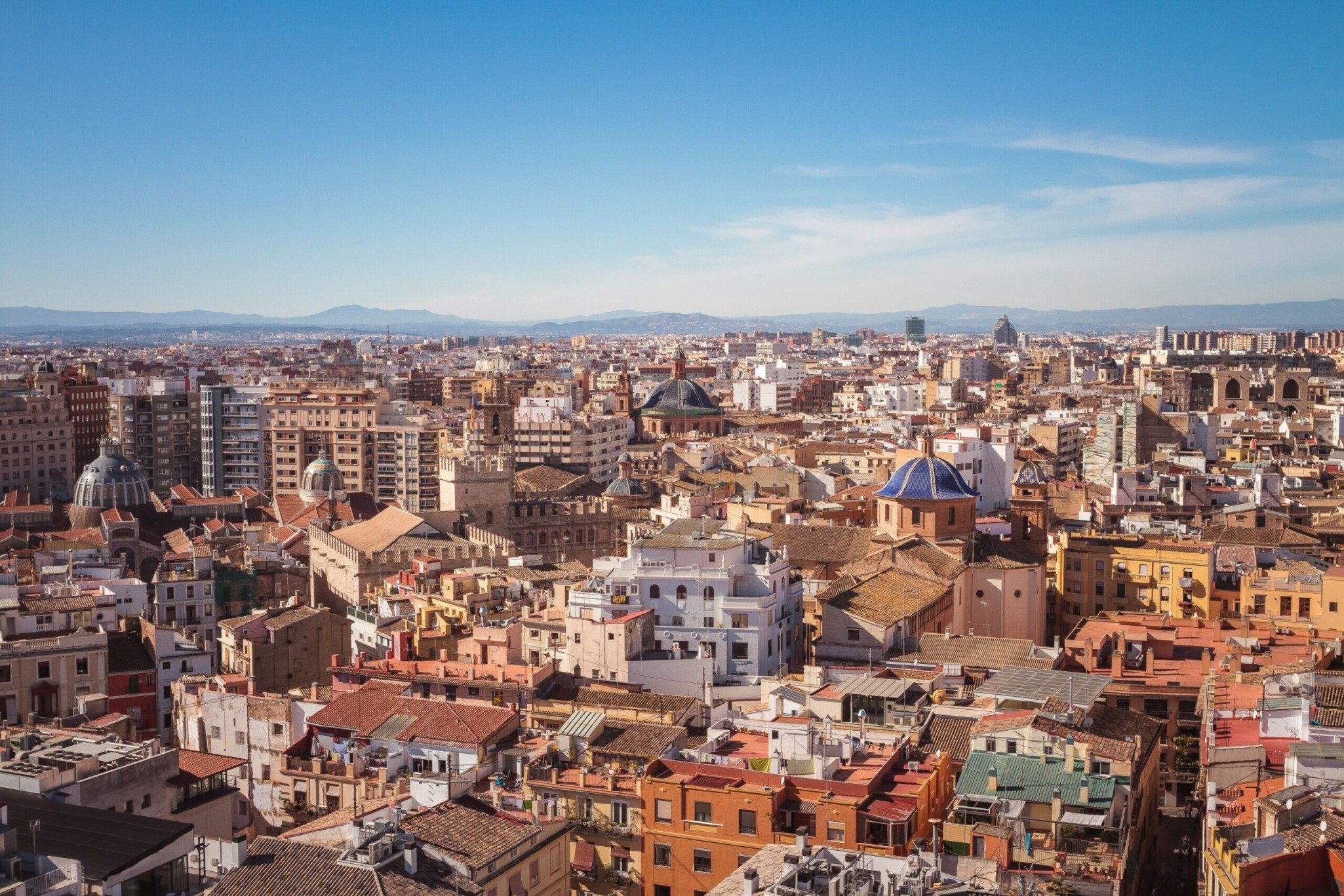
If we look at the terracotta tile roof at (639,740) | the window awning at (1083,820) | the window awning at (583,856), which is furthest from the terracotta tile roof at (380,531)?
the window awning at (1083,820)

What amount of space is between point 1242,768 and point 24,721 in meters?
22.3

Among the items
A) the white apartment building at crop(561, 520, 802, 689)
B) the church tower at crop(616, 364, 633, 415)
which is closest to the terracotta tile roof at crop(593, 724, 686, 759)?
the white apartment building at crop(561, 520, 802, 689)

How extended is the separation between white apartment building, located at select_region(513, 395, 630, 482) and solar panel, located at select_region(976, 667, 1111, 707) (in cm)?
5112

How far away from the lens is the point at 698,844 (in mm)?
22750

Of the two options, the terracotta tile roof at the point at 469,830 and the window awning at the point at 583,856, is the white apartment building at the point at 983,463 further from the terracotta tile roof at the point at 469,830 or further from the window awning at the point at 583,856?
the terracotta tile roof at the point at 469,830

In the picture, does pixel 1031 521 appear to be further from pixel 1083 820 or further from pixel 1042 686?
pixel 1083 820

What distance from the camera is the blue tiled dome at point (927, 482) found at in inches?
→ 1736

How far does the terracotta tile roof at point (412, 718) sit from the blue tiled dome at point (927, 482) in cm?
1933

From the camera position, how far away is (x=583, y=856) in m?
23.5

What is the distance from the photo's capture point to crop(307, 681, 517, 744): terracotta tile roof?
2648cm

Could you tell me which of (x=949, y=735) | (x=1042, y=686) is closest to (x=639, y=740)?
(x=949, y=735)

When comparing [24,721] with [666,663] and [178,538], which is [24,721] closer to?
[666,663]

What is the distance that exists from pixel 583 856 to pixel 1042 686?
9.53m

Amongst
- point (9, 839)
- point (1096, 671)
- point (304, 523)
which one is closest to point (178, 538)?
point (304, 523)
